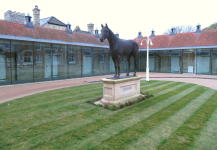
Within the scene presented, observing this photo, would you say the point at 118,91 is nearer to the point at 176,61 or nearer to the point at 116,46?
the point at 116,46

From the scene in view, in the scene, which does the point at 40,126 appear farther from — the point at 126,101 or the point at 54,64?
the point at 54,64

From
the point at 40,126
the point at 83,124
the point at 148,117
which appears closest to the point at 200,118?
the point at 148,117

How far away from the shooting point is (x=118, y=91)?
6336 mm

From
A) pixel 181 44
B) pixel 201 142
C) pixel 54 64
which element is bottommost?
pixel 201 142

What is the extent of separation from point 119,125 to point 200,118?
8.49 ft

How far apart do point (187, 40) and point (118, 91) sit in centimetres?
1954

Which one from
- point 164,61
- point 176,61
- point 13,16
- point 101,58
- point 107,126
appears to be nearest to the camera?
point 107,126

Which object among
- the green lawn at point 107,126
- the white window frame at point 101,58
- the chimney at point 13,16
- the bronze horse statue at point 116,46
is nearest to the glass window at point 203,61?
the white window frame at point 101,58

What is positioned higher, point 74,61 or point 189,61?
point 189,61

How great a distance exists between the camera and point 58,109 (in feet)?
19.3

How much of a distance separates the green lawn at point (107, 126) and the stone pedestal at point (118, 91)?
19.6 inches

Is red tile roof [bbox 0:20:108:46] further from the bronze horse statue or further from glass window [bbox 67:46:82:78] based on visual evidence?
the bronze horse statue

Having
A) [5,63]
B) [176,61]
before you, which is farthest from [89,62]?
[176,61]

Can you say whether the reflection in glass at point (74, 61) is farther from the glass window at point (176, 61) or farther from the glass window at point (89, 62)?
the glass window at point (176, 61)
